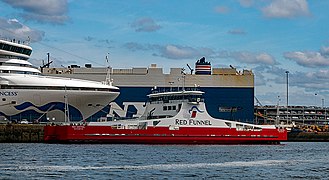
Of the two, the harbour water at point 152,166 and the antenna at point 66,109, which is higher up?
the antenna at point 66,109

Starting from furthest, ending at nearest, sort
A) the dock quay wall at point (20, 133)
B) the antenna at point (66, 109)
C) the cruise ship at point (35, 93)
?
the cruise ship at point (35, 93) → the antenna at point (66, 109) → the dock quay wall at point (20, 133)

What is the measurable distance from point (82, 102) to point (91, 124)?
563 inches

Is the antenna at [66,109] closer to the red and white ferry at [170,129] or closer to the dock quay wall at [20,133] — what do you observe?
the dock quay wall at [20,133]

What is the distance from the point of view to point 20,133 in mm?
70250

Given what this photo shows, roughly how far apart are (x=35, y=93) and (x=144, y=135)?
16431mm

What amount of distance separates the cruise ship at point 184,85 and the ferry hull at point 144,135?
92.5 ft

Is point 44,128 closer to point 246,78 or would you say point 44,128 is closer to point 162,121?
point 162,121

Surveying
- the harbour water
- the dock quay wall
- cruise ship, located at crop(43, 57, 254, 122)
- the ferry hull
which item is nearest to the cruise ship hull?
the dock quay wall

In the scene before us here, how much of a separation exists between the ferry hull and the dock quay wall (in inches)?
192

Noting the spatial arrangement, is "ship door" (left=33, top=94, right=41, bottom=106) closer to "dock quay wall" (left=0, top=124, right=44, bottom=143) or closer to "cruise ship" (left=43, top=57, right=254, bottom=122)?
"dock quay wall" (left=0, top=124, right=44, bottom=143)

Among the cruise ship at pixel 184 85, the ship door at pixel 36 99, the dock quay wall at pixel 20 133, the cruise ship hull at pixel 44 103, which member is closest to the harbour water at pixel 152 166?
the dock quay wall at pixel 20 133

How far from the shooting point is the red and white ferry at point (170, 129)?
64.6 meters

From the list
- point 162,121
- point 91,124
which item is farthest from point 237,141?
point 91,124

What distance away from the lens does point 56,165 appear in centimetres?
3812
